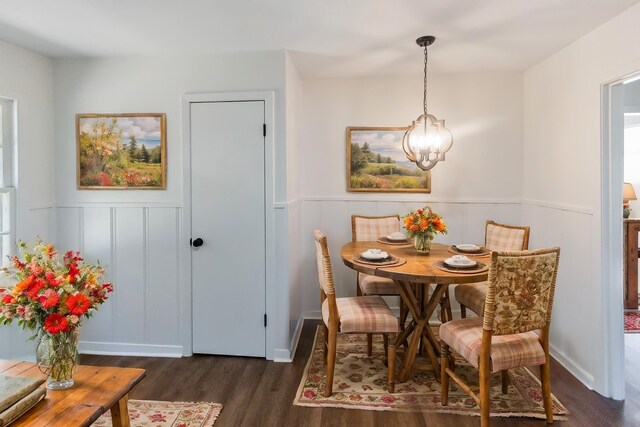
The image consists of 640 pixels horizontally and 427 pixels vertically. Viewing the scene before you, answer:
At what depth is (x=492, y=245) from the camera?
3402 mm

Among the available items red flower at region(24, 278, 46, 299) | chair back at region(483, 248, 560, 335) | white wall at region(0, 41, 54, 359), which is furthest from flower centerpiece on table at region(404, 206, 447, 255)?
white wall at region(0, 41, 54, 359)

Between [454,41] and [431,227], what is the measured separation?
1442mm

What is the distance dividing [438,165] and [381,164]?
0.57 metres

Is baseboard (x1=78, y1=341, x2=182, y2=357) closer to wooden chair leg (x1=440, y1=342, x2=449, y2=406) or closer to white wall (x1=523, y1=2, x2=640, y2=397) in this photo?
wooden chair leg (x1=440, y1=342, x2=449, y2=406)

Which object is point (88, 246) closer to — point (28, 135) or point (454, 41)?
point (28, 135)

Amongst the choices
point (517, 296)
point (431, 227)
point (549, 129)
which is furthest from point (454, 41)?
point (517, 296)

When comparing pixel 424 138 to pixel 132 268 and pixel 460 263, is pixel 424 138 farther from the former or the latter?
pixel 132 268

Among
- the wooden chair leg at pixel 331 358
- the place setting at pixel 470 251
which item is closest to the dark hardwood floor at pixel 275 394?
the wooden chair leg at pixel 331 358

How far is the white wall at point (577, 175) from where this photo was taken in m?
2.54

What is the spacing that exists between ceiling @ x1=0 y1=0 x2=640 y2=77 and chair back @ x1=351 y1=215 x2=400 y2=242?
144 centimetres

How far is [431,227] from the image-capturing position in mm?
2861

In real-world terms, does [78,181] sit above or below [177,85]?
below

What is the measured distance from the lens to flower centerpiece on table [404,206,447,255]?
2850 mm

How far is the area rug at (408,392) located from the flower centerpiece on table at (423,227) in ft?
3.13
